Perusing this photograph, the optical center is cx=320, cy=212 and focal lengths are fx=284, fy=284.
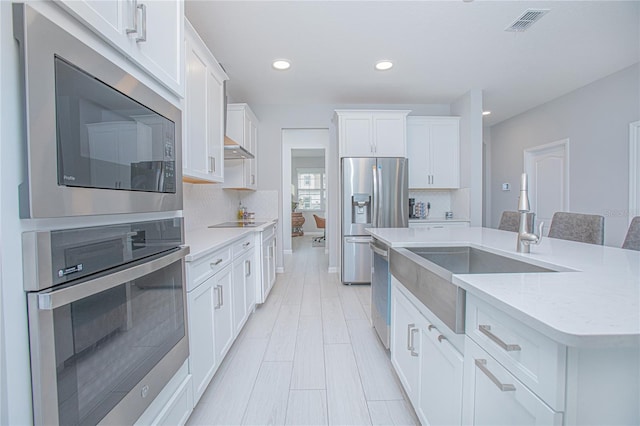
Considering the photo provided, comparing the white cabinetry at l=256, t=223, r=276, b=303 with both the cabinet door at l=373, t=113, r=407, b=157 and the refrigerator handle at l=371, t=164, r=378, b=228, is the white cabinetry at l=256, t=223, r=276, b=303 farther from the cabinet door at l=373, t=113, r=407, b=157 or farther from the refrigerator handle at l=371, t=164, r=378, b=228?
the cabinet door at l=373, t=113, r=407, b=157

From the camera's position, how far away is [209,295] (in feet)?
5.31

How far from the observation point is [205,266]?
1.57 metres

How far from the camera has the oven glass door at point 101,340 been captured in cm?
63

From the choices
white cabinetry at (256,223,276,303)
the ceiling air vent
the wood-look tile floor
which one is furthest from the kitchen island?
the ceiling air vent

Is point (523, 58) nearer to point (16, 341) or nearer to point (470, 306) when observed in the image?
point (470, 306)

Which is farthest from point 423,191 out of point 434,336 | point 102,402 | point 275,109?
point 102,402

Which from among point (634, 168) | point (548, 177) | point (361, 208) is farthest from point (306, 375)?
point (548, 177)

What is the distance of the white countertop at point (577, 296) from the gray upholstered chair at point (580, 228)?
700 mm

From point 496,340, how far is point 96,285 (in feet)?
3.41

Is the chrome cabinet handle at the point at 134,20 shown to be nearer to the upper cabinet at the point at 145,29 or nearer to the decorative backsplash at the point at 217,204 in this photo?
the upper cabinet at the point at 145,29

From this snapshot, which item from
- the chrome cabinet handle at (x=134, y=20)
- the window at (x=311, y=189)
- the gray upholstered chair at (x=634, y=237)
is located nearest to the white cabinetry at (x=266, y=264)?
the chrome cabinet handle at (x=134, y=20)

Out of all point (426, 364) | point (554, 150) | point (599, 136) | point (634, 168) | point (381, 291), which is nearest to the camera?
point (426, 364)

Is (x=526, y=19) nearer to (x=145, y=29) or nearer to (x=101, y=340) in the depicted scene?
(x=145, y=29)

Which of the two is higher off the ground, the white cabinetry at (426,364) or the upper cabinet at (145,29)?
the upper cabinet at (145,29)
